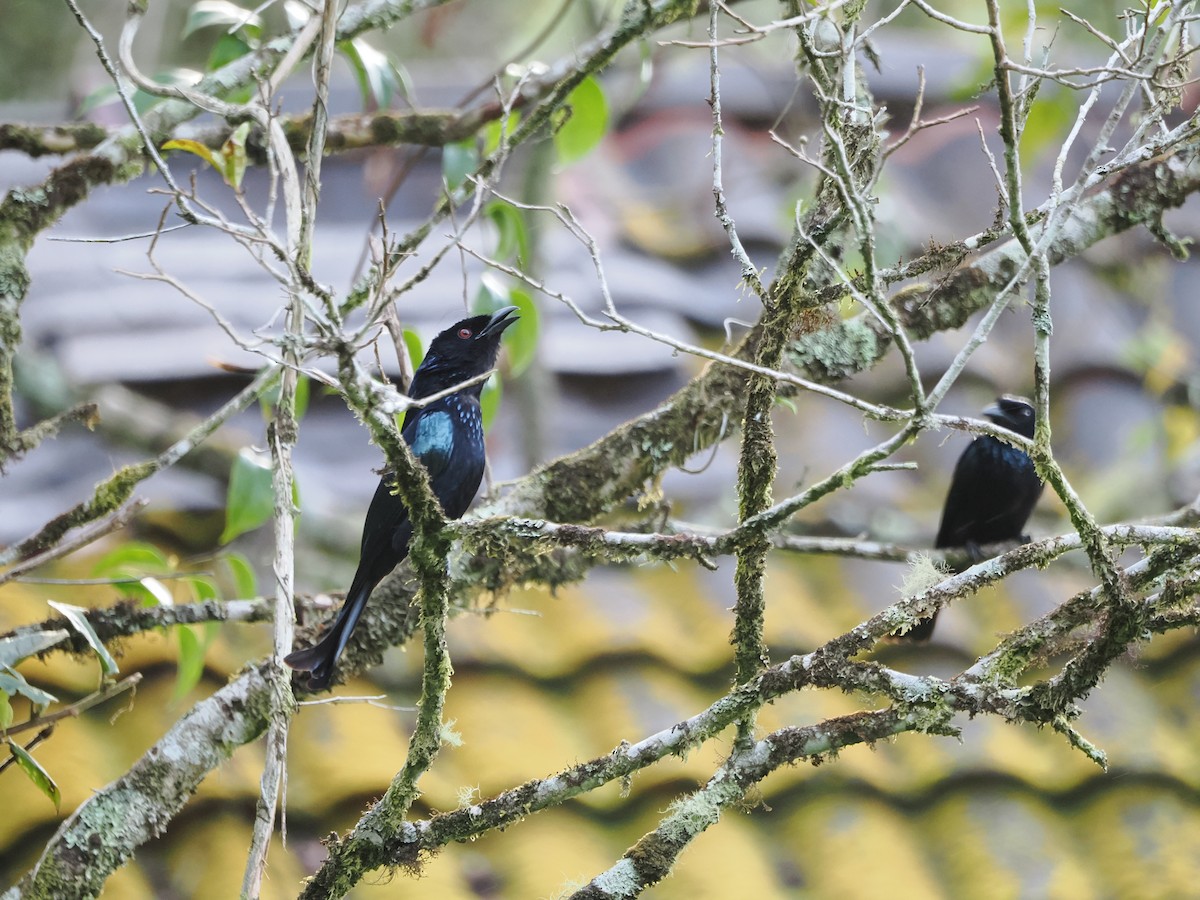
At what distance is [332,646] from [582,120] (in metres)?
1.52

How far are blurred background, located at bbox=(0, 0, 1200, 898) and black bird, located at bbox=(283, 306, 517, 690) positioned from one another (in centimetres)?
16

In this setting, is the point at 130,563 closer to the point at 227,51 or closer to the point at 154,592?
the point at 154,592

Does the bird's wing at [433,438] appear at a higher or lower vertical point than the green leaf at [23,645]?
higher

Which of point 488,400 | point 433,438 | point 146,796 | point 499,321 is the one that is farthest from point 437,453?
point 146,796

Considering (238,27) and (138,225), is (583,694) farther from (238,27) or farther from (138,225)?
(138,225)

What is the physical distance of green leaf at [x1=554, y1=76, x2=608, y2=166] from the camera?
3061mm

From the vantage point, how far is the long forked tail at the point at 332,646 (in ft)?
7.99

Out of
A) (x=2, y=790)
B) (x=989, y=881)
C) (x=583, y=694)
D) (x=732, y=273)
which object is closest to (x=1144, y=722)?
(x=989, y=881)

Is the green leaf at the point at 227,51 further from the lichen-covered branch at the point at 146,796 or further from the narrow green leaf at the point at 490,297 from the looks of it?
the lichen-covered branch at the point at 146,796

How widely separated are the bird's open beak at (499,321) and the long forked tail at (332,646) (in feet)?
2.70

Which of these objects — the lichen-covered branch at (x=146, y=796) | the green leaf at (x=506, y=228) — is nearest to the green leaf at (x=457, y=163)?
the green leaf at (x=506, y=228)

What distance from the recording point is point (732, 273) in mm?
4770

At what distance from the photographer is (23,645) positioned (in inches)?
88.6

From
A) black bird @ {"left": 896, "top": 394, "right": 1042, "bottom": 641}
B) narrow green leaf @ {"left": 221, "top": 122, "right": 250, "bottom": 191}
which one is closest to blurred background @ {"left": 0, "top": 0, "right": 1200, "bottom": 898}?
black bird @ {"left": 896, "top": 394, "right": 1042, "bottom": 641}
